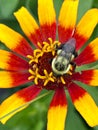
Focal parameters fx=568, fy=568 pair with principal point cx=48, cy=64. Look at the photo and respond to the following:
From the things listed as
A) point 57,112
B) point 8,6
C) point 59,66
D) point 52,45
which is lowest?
point 57,112

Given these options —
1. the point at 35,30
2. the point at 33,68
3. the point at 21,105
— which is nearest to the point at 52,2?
the point at 35,30

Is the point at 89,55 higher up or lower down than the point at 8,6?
lower down

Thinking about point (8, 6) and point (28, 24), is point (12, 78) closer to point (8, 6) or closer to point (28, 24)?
point (28, 24)

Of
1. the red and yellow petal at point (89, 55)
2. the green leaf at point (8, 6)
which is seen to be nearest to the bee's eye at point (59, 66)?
the red and yellow petal at point (89, 55)

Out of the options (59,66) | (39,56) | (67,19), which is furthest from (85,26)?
(59,66)

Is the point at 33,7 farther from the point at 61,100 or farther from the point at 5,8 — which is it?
the point at 61,100

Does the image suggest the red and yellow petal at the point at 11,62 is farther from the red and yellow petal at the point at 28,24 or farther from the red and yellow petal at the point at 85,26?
the red and yellow petal at the point at 85,26

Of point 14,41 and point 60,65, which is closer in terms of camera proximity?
point 60,65

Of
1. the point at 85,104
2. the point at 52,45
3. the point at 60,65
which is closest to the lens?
the point at 60,65
